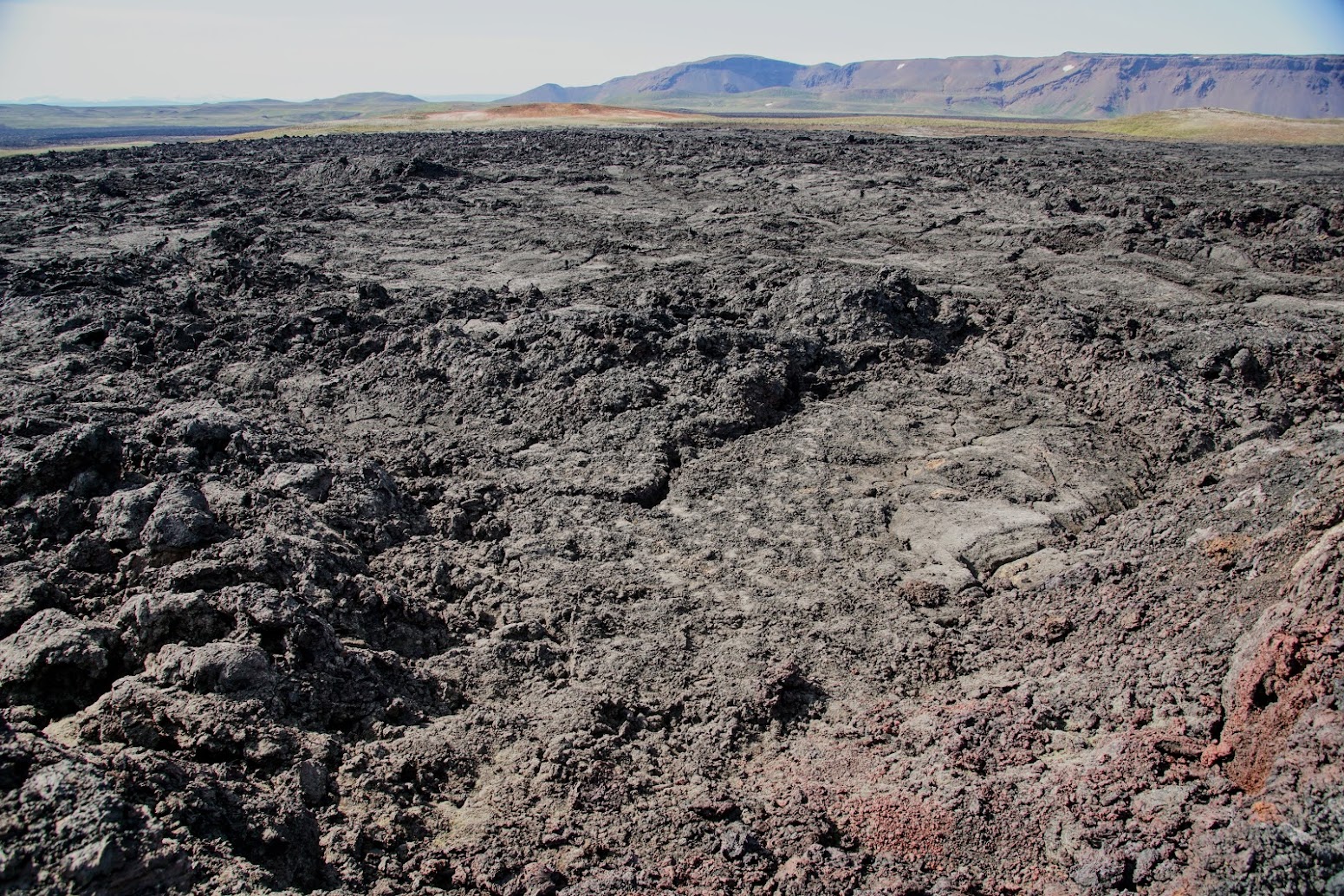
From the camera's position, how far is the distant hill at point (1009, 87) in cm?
11144

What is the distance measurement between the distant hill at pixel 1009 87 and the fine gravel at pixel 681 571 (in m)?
111

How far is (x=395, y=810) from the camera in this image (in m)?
3.00

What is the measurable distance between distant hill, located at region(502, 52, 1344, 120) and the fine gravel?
110528 mm

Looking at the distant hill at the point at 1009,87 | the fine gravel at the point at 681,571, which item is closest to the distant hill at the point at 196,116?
the distant hill at the point at 1009,87

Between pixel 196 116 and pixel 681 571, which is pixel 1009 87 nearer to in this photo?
pixel 196 116

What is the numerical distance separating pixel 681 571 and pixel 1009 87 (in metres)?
164

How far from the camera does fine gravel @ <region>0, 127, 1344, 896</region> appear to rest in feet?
8.86

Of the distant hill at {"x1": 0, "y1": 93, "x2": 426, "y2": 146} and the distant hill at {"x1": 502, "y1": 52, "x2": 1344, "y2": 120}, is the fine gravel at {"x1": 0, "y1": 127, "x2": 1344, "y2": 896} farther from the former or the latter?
the distant hill at {"x1": 502, "y1": 52, "x2": 1344, "y2": 120}

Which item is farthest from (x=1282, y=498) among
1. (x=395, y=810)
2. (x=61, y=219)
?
(x=61, y=219)

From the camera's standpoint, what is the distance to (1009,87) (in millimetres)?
144500

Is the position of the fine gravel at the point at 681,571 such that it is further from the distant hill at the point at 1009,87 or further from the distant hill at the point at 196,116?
the distant hill at the point at 1009,87

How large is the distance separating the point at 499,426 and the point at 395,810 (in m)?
3.44

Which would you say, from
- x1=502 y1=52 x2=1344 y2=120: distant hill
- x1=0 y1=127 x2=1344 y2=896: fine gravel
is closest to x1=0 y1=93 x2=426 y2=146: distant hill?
x1=502 y1=52 x2=1344 y2=120: distant hill

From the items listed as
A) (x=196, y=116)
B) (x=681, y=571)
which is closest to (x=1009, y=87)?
(x=196, y=116)
